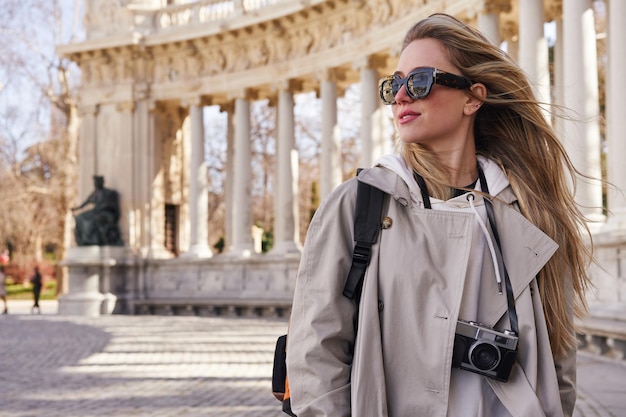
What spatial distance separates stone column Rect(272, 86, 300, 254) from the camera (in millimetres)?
39250

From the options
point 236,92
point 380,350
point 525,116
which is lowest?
point 380,350

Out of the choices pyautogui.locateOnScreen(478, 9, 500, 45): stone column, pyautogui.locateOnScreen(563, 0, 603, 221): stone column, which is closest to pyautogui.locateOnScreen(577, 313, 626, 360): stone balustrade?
pyautogui.locateOnScreen(563, 0, 603, 221): stone column

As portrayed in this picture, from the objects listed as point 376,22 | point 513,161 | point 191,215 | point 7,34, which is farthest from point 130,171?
point 513,161

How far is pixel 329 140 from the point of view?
37.4 m

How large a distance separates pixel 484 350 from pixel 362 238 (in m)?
0.71

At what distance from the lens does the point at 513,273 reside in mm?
3848

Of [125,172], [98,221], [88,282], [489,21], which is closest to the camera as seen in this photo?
[489,21]

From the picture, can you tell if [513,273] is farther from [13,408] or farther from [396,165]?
[13,408]

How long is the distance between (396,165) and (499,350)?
3.25 feet

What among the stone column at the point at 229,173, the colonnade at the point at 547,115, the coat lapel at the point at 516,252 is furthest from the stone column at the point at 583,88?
the stone column at the point at 229,173

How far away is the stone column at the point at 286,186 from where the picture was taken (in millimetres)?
39250

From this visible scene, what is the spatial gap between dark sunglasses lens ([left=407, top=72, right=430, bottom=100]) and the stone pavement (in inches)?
348

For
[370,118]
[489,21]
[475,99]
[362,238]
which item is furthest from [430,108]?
[370,118]

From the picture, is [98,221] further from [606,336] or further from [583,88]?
[606,336]
